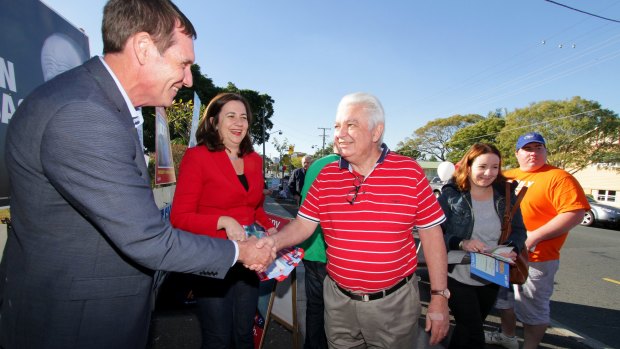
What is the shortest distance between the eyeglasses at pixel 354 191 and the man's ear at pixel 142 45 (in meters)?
1.36

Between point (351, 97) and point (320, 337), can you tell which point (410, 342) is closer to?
point (320, 337)

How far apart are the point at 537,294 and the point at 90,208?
151 inches

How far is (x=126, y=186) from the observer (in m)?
1.21

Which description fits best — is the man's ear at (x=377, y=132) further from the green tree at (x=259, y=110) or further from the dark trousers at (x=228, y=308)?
the green tree at (x=259, y=110)

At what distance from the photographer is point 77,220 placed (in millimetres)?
1230

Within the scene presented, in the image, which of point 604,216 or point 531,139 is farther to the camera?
point 604,216

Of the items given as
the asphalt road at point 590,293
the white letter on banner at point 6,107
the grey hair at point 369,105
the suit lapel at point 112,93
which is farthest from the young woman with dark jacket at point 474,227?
the white letter on banner at point 6,107

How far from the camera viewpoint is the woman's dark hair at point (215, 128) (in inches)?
99.5

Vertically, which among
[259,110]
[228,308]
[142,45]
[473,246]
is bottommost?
[228,308]

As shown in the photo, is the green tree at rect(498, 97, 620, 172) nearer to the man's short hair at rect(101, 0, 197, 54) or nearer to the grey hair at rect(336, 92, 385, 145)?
the grey hair at rect(336, 92, 385, 145)

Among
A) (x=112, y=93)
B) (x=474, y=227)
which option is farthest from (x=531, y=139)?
(x=112, y=93)

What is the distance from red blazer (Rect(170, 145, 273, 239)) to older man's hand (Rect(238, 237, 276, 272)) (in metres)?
0.43

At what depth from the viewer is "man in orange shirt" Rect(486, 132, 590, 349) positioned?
3.17 m

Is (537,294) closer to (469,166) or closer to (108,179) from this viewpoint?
(469,166)
